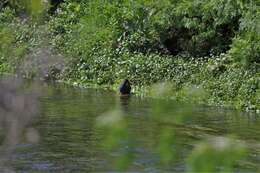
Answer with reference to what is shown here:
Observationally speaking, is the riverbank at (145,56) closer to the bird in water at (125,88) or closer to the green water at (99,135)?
the bird in water at (125,88)

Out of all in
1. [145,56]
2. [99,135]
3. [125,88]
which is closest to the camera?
[99,135]

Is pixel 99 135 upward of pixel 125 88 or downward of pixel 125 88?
downward

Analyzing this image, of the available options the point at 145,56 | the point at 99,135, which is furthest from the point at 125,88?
the point at 99,135

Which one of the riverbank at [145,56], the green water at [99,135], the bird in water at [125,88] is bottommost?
the green water at [99,135]

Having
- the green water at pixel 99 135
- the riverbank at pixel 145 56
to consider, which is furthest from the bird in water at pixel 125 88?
the green water at pixel 99 135

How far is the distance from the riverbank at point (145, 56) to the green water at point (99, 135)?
1.76m

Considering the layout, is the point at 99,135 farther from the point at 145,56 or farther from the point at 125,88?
the point at 145,56

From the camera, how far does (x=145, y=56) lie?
2439 cm

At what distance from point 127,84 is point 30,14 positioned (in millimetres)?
19046

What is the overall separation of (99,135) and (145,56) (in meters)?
11.7

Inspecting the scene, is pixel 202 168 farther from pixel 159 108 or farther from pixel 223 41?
pixel 223 41

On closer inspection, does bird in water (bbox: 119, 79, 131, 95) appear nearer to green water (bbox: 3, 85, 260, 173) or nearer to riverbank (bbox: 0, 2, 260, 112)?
riverbank (bbox: 0, 2, 260, 112)

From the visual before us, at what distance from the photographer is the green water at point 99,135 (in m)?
10.1

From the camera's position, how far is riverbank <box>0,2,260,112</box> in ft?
65.7
